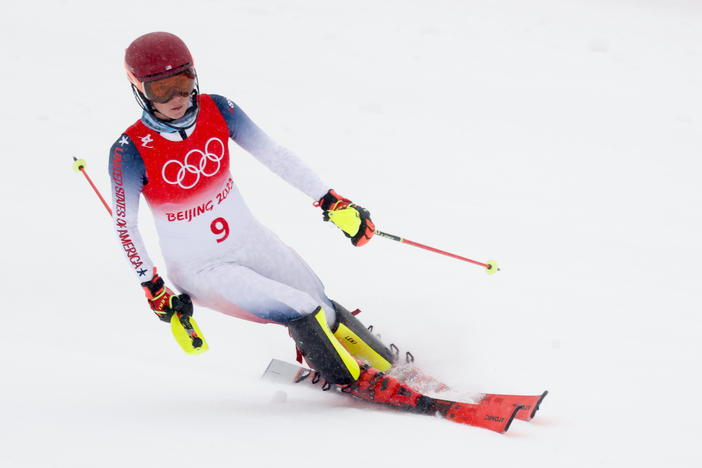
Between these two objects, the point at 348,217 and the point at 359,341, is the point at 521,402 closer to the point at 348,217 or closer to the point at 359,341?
the point at 359,341

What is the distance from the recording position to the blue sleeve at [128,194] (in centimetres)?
299

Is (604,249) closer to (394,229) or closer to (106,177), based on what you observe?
(394,229)

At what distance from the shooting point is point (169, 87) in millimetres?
2908

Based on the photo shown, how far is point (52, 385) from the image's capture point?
11.1ft

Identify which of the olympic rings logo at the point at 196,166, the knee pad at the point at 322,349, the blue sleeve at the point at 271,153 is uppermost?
the blue sleeve at the point at 271,153

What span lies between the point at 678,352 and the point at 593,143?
3299 millimetres

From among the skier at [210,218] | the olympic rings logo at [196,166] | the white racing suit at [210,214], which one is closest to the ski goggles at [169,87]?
the skier at [210,218]

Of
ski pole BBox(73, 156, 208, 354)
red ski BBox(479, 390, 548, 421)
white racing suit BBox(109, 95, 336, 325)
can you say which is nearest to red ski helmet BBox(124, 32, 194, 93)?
white racing suit BBox(109, 95, 336, 325)

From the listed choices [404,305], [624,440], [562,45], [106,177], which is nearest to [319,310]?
[404,305]

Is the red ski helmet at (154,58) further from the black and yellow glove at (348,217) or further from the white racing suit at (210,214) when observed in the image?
the black and yellow glove at (348,217)

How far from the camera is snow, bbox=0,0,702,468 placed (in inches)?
112

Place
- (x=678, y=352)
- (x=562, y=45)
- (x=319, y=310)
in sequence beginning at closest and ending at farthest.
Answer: (x=319, y=310) → (x=678, y=352) → (x=562, y=45)

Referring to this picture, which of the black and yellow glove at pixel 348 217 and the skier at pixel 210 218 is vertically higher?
the black and yellow glove at pixel 348 217

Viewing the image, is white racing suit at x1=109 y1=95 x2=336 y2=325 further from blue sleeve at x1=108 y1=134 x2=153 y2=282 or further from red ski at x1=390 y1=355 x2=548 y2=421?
red ski at x1=390 y1=355 x2=548 y2=421
